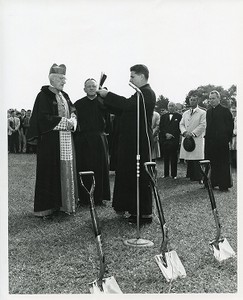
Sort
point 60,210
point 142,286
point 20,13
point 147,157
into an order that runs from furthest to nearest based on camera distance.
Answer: point 60,210, point 147,157, point 20,13, point 142,286

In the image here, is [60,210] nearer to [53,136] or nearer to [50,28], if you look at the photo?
[53,136]

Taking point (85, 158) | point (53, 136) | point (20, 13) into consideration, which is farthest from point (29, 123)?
point (20, 13)

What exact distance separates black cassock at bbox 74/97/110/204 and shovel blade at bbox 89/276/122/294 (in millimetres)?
1825

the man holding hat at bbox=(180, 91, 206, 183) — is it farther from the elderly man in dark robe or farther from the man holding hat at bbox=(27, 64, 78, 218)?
the man holding hat at bbox=(27, 64, 78, 218)

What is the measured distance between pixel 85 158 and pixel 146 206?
1065 mm

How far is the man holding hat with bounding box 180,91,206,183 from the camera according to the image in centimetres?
675

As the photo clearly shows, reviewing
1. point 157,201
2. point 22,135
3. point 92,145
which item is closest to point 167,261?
point 157,201

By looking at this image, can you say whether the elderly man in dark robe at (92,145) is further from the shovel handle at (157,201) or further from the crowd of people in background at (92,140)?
the shovel handle at (157,201)

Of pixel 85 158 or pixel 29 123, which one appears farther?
pixel 85 158

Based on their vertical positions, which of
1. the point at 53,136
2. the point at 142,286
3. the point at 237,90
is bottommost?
the point at 142,286

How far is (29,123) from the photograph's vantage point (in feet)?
16.5

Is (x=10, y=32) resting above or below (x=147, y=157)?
above

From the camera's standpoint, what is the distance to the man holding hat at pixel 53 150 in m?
5.09

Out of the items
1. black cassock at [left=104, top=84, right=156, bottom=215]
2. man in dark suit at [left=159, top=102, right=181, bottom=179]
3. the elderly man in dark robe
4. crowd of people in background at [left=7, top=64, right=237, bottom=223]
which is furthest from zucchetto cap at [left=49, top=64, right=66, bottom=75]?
man in dark suit at [left=159, top=102, right=181, bottom=179]
